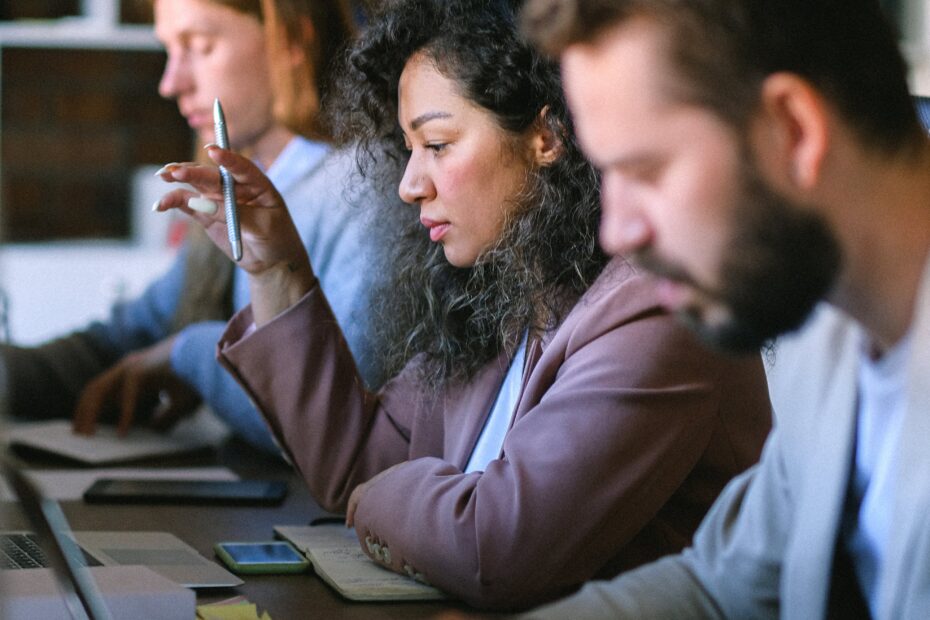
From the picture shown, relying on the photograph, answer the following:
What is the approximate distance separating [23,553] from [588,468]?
58 centimetres

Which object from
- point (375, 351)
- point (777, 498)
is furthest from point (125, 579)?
point (375, 351)

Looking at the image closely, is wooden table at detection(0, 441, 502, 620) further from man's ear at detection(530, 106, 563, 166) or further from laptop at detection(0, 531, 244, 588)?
man's ear at detection(530, 106, 563, 166)

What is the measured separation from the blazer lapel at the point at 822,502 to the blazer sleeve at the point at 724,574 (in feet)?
0.17

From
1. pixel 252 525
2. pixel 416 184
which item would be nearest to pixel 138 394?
pixel 252 525

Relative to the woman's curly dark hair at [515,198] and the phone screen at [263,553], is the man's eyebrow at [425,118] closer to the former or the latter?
the woman's curly dark hair at [515,198]

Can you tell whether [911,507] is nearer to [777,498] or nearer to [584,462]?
[777,498]

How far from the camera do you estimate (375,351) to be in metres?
1.72

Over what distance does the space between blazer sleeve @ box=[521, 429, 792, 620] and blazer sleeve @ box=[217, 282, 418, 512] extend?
607 millimetres

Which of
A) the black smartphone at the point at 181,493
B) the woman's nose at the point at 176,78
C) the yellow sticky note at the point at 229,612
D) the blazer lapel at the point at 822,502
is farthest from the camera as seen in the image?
the woman's nose at the point at 176,78

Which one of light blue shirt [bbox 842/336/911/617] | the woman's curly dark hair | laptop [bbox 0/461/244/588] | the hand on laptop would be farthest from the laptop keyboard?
the hand on laptop

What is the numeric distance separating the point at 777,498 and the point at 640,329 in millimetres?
251

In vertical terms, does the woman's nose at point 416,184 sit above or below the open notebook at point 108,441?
above

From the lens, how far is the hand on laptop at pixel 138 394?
221 cm

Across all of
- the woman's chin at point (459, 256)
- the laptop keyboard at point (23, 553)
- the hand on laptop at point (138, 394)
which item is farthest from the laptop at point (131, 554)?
the hand on laptop at point (138, 394)
